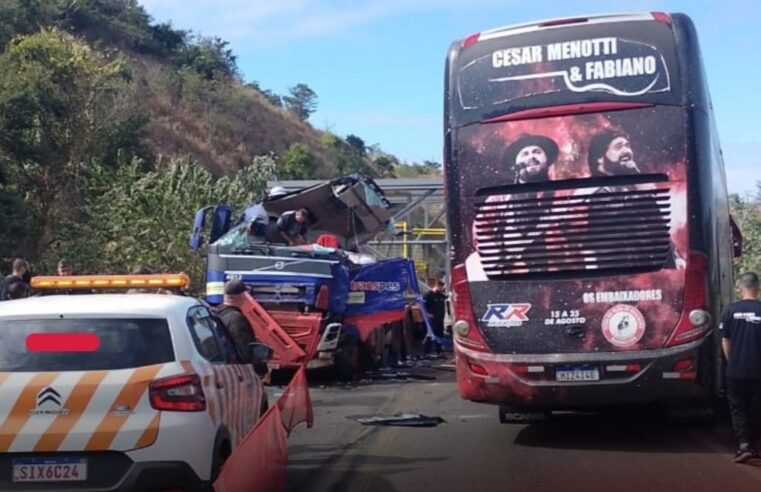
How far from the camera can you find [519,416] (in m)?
12.8

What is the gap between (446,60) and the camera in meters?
11.6

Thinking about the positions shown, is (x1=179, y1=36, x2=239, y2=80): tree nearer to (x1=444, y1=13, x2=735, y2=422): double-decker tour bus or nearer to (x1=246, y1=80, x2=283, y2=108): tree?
(x1=246, y1=80, x2=283, y2=108): tree

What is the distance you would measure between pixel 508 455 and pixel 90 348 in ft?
16.5

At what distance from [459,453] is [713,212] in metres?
3.52

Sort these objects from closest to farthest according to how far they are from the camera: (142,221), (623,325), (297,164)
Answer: (623,325) < (142,221) < (297,164)

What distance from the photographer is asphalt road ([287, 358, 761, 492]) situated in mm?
9367

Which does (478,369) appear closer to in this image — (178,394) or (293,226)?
(178,394)

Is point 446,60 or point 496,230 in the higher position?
point 446,60

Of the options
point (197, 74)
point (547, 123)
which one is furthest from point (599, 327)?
point (197, 74)

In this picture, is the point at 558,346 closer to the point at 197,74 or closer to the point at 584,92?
the point at 584,92

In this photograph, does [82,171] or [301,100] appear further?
[301,100]

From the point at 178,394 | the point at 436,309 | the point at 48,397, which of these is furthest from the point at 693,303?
the point at 436,309

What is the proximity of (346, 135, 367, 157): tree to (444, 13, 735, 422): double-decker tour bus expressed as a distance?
258ft

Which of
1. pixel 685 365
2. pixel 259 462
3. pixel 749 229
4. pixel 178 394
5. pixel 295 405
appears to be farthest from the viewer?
pixel 749 229
